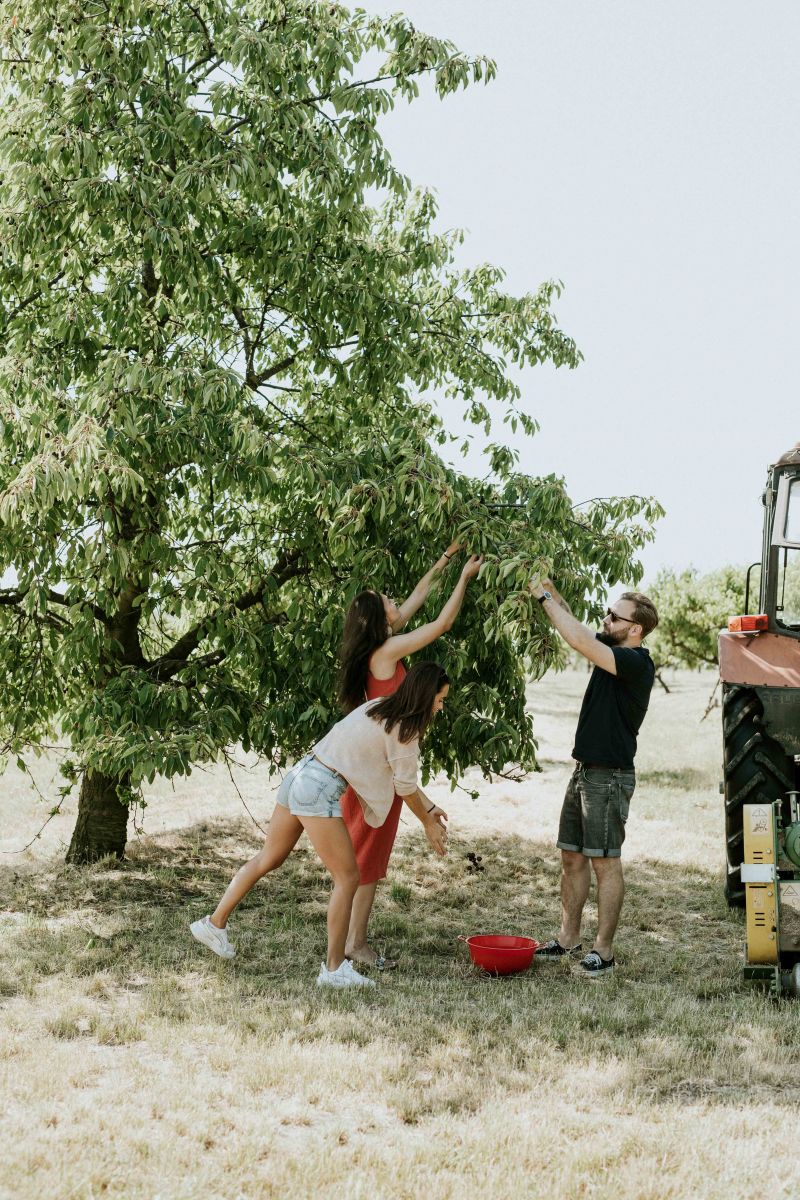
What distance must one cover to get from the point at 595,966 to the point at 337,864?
5.08ft

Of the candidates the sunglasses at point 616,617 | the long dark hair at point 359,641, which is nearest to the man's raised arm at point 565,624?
the sunglasses at point 616,617

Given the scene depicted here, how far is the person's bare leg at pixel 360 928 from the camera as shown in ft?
18.1

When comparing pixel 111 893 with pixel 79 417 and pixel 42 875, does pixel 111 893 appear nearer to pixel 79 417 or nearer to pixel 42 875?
pixel 42 875

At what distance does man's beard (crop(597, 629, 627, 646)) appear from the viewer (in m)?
5.56

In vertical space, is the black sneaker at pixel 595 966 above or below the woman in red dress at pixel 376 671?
below

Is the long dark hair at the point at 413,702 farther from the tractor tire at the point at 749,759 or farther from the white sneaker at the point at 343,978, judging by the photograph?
the tractor tire at the point at 749,759

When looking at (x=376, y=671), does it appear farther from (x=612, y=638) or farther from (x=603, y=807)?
(x=603, y=807)

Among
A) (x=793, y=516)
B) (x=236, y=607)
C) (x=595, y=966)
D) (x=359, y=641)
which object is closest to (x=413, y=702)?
(x=359, y=641)

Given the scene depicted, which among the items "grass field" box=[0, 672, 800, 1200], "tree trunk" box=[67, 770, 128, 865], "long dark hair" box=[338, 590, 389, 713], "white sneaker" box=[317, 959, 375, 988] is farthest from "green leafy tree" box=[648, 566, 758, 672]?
"white sneaker" box=[317, 959, 375, 988]

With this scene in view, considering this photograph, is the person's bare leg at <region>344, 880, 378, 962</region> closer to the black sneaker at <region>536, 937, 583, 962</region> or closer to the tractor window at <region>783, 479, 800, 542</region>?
the black sneaker at <region>536, 937, 583, 962</region>

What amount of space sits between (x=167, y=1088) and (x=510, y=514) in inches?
136

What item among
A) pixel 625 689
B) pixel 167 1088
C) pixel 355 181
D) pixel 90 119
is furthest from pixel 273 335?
pixel 167 1088

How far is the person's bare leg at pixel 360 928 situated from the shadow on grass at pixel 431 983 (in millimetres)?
260

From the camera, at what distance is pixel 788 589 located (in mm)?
6719
